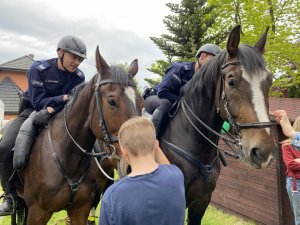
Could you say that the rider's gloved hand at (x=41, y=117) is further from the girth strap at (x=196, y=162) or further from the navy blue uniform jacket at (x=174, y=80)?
the girth strap at (x=196, y=162)

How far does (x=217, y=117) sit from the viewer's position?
353cm

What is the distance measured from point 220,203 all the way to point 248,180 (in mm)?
1430

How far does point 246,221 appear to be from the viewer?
7059 millimetres

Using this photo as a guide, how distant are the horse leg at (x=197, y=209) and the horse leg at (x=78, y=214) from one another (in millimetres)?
1371

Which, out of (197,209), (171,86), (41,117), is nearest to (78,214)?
(41,117)

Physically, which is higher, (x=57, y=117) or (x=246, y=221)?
(x=57, y=117)

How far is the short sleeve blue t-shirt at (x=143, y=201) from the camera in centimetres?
182

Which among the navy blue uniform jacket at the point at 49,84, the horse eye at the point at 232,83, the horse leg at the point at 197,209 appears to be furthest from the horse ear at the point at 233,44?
the navy blue uniform jacket at the point at 49,84

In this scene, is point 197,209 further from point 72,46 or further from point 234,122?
point 72,46

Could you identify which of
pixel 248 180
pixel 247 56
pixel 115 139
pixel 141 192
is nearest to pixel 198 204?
pixel 115 139

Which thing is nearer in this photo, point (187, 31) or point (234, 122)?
point (234, 122)

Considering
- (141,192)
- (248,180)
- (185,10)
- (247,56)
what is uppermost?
→ (185,10)

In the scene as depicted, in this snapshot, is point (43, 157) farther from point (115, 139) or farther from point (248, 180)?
point (248, 180)

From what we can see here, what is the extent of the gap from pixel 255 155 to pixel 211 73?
112 cm
